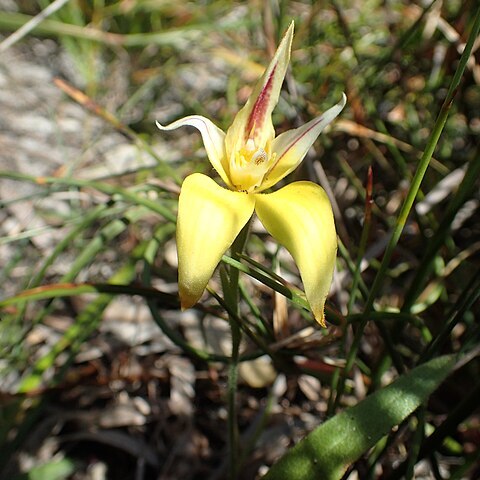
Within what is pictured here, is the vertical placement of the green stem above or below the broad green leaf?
above

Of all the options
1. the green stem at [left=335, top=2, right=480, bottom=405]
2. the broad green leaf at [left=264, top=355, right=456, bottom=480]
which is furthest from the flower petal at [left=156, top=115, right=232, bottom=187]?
the broad green leaf at [left=264, top=355, right=456, bottom=480]

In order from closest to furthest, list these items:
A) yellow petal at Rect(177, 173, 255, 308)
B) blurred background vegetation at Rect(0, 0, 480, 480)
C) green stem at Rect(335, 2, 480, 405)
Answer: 1. yellow petal at Rect(177, 173, 255, 308)
2. green stem at Rect(335, 2, 480, 405)
3. blurred background vegetation at Rect(0, 0, 480, 480)

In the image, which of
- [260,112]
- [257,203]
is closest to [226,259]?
[257,203]

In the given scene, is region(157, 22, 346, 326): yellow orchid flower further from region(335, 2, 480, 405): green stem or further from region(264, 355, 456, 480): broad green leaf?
region(264, 355, 456, 480): broad green leaf

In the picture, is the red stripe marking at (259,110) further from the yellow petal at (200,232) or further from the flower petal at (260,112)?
the yellow petal at (200,232)

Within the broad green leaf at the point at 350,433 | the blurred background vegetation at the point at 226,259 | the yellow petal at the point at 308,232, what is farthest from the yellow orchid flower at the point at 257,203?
the broad green leaf at the point at 350,433

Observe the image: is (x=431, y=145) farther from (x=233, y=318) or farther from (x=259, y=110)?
(x=233, y=318)

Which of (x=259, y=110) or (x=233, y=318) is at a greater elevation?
(x=259, y=110)

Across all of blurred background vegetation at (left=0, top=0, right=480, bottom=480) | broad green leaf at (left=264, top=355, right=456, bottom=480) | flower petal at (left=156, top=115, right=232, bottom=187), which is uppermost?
flower petal at (left=156, top=115, right=232, bottom=187)

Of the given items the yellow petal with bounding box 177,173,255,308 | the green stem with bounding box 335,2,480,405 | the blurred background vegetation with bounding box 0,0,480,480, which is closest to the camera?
the yellow petal with bounding box 177,173,255,308
